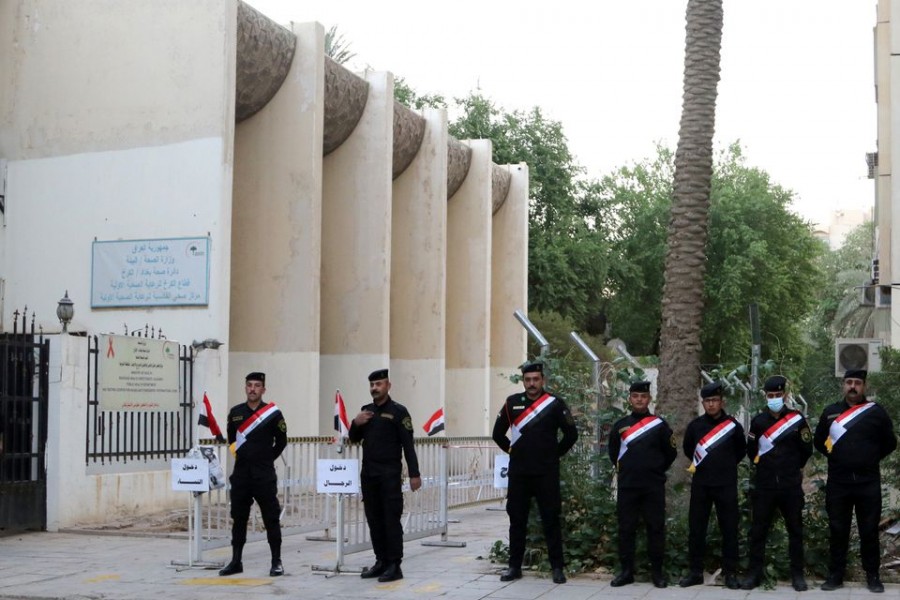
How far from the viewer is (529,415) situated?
11.5 metres

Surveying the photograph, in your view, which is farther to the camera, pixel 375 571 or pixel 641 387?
pixel 375 571

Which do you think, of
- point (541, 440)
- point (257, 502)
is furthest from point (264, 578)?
point (541, 440)

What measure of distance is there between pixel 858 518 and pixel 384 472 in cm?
422

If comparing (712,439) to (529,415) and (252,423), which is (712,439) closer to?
(529,415)

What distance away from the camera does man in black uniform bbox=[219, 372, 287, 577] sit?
38.8ft

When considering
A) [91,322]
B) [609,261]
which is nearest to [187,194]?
[91,322]

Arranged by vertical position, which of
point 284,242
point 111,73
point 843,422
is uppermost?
point 111,73

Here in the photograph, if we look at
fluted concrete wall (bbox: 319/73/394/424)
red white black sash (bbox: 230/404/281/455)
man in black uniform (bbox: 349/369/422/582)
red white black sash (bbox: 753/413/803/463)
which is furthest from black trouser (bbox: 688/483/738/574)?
fluted concrete wall (bbox: 319/73/394/424)

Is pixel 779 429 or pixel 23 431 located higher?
pixel 779 429

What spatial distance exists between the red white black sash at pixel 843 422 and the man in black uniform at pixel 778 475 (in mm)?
185

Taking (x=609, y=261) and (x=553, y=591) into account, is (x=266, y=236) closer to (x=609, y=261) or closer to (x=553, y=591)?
(x=553, y=591)

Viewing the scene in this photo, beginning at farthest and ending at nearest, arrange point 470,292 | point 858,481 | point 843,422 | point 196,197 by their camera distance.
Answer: point 470,292 → point 196,197 → point 843,422 → point 858,481

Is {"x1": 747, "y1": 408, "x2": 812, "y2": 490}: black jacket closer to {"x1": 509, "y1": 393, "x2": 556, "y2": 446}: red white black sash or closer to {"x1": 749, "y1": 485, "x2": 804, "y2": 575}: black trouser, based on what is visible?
{"x1": 749, "y1": 485, "x2": 804, "y2": 575}: black trouser

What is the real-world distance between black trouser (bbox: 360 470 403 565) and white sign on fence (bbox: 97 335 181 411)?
5.75 m
